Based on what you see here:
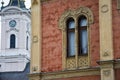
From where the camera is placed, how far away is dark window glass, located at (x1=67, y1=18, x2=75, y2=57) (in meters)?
26.7

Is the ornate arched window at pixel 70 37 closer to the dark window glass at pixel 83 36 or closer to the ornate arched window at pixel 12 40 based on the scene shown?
the dark window glass at pixel 83 36

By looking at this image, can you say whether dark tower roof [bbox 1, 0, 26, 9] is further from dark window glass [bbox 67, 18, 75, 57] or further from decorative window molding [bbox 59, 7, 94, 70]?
dark window glass [bbox 67, 18, 75, 57]

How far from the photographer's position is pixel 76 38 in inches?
1042

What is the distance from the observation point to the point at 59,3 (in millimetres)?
27844

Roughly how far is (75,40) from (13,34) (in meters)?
66.7

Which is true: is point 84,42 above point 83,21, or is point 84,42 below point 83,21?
below

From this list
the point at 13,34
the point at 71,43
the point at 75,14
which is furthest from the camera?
the point at 13,34

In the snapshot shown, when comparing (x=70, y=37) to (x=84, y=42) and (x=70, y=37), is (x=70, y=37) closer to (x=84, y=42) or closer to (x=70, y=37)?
(x=70, y=37)

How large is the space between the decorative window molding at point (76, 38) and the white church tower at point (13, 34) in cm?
6330

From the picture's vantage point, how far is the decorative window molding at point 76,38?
2592cm

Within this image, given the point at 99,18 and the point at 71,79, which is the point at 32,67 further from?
the point at 99,18

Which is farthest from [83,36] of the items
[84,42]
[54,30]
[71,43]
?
[54,30]

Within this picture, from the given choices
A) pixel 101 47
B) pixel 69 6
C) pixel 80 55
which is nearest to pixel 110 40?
A: pixel 101 47

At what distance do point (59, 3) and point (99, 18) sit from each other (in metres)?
3.44
